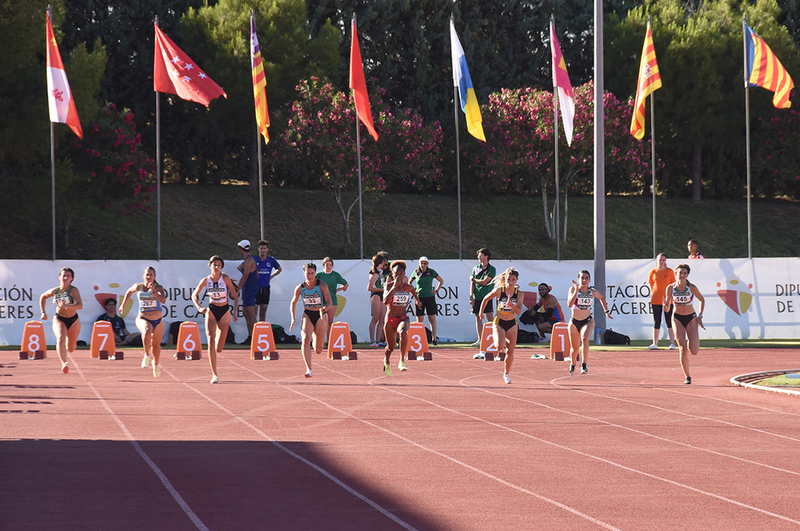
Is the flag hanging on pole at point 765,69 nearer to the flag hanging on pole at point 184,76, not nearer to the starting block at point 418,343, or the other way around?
A: the starting block at point 418,343

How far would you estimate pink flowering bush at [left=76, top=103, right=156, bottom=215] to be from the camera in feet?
107

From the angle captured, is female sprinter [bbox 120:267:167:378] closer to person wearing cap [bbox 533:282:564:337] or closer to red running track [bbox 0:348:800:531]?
red running track [bbox 0:348:800:531]

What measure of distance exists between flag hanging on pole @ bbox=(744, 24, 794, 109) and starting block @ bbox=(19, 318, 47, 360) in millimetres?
19151

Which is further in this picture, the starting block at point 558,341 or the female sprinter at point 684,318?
the starting block at point 558,341

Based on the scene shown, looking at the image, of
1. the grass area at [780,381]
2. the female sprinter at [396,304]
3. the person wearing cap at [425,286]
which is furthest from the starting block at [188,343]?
the grass area at [780,381]

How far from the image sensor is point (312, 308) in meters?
16.0

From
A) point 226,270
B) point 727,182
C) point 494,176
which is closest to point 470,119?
point 226,270

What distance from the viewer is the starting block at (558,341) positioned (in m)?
19.2

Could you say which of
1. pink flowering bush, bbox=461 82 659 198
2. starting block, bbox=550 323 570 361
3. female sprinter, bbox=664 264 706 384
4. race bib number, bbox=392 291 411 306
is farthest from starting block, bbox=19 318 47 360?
pink flowering bush, bbox=461 82 659 198

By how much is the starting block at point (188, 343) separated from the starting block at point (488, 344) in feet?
18.5

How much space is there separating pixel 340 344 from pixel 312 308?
3661mm

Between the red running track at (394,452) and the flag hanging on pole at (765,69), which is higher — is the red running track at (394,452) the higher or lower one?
the lower one

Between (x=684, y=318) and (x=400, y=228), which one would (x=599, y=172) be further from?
(x=400, y=228)

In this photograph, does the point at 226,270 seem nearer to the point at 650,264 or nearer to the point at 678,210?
the point at 650,264
